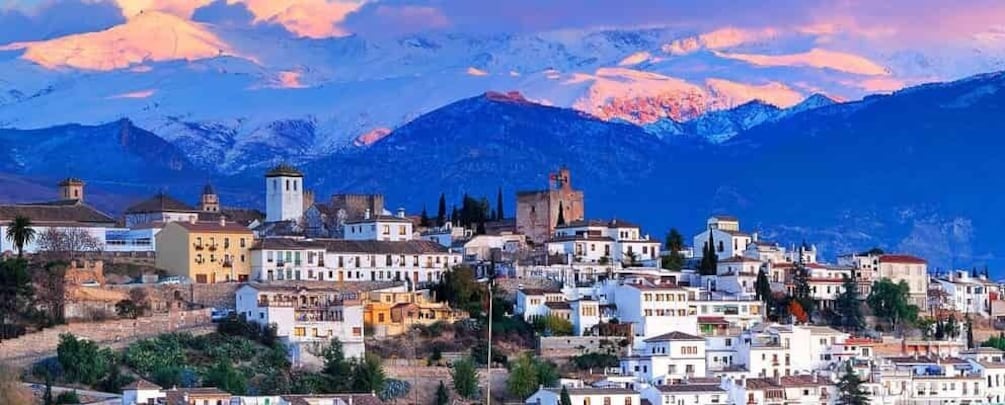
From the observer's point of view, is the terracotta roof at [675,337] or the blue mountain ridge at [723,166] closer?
the terracotta roof at [675,337]

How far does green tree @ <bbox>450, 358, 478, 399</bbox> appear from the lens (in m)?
58.7

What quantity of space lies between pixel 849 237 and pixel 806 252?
59116 mm

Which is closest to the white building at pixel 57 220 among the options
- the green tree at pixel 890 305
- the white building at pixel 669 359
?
the white building at pixel 669 359

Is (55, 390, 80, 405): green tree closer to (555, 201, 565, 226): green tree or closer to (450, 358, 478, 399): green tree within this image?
(450, 358, 478, 399): green tree

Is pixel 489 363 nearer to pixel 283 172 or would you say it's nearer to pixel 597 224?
pixel 597 224

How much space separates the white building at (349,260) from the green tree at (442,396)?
25.4ft

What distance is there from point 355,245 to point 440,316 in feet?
16.4

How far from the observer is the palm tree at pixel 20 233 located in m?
62.9

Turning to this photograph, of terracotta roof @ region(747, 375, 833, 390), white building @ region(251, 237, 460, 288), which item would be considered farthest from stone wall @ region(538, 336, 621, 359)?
white building @ region(251, 237, 460, 288)

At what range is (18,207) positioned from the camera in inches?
2657

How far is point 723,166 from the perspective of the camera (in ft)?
506

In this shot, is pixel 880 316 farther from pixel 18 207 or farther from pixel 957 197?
pixel 957 197

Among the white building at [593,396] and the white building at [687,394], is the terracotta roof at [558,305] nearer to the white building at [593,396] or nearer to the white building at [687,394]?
the white building at [687,394]

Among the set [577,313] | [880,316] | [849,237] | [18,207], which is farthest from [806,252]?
[849,237]
